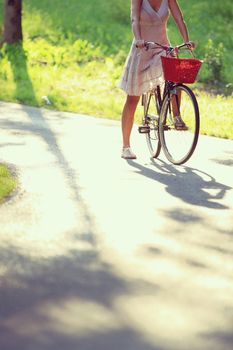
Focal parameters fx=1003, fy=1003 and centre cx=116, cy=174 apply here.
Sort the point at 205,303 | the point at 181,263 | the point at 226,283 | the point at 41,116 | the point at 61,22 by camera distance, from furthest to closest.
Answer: the point at 61,22 < the point at 41,116 < the point at 181,263 < the point at 226,283 < the point at 205,303

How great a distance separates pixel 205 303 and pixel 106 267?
89cm

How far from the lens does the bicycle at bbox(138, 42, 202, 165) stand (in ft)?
30.4

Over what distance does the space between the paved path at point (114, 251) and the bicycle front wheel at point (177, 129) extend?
17 centimetres

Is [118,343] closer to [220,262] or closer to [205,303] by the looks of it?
[205,303]

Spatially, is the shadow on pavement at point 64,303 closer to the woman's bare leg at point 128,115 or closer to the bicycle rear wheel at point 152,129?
the bicycle rear wheel at point 152,129

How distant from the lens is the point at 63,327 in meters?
4.98

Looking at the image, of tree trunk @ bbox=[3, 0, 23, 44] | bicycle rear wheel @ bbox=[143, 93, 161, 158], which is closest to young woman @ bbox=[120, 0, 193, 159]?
bicycle rear wheel @ bbox=[143, 93, 161, 158]

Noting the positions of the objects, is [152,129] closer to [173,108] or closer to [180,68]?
[173,108]

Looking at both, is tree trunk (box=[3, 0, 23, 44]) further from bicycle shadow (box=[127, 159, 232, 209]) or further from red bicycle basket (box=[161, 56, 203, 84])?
red bicycle basket (box=[161, 56, 203, 84])

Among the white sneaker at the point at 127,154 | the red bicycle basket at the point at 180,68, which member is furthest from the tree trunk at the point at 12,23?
the red bicycle basket at the point at 180,68

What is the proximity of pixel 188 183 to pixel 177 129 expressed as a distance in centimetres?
84

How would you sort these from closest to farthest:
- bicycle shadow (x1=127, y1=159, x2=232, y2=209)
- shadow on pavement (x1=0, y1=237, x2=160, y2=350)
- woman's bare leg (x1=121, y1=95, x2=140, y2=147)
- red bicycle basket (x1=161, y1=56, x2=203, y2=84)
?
shadow on pavement (x1=0, y1=237, x2=160, y2=350) → bicycle shadow (x1=127, y1=159, x2=232, y2=209) → red bicycle basket (x1=161, y1=56, x2=203, y2=84) → woman's bare leg (x1=121, y1=95, x2=140, y2=147)

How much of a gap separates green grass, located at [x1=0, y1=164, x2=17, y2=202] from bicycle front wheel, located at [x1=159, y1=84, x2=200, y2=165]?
65.8 inches

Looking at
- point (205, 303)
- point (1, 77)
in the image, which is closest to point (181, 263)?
point (205, 303)
